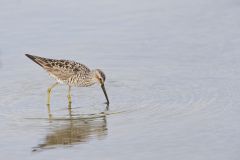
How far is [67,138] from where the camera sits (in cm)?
1064

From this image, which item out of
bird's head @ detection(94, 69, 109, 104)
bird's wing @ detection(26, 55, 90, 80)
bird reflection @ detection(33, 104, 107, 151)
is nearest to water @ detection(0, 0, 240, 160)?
bird reflection @ detection(33, 104, 107, 151)

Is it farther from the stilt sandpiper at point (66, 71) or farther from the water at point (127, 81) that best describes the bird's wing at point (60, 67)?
the water at point (127, 81)

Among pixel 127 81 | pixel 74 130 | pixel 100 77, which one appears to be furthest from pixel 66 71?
pixel 74 130

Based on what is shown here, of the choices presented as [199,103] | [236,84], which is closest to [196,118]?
[199,103]

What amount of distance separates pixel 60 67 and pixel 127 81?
1.24 m

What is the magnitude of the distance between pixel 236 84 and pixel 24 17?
6057 mm

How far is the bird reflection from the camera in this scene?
34.3 feet

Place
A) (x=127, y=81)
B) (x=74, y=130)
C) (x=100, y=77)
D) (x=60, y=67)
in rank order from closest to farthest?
(x=74, y=130) < (x=100, y=77) < (x=60, y=67) < (x=127, y=81)

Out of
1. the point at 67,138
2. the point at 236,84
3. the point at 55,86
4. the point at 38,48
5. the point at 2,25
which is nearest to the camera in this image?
the point at 67,138

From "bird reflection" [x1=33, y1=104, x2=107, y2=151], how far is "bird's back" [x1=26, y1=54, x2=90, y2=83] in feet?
4.86

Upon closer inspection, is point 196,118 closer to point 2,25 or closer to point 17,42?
point 17,42

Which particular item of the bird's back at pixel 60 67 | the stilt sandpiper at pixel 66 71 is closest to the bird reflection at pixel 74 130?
the stilt sandpiper at pixel 66 71

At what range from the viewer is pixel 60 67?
43.6 ft

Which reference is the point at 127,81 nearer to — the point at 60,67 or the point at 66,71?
the point at 66,71
